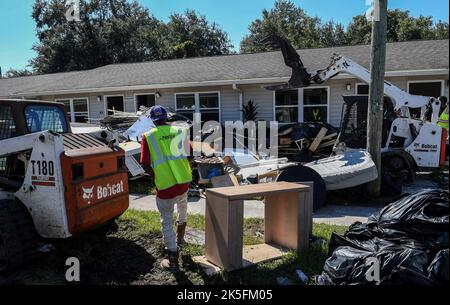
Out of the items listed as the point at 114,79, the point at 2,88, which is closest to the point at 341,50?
the point at 114,79

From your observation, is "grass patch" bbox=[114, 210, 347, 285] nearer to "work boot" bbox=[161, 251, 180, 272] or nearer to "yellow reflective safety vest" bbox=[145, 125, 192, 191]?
"work boot" bbox=[161, 251, 180, 272]

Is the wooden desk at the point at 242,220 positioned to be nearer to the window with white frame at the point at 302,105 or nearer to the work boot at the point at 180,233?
the work boot at the point at 180,233

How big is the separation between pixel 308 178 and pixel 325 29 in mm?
41272

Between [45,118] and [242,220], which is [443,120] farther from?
[45,118]

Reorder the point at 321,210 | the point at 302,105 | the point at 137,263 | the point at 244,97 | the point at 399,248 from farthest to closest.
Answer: the point at 244,97, the point at 302,105, the point at 321,210, the point at 137,263, the point at 399,248

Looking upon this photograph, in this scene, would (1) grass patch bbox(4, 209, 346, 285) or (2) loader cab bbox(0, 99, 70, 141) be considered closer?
(1) grass patch bbox(4, 209, 346, 285)

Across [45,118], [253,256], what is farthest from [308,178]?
[45,118]

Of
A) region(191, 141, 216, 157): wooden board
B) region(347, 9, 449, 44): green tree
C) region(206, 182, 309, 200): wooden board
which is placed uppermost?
region(347, 9, 449, 44): green tree

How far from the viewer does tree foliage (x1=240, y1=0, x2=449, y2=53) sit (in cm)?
3612

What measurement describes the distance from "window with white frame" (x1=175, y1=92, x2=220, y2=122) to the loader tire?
38.2 ft

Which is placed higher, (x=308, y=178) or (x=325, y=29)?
(x=325, y=29)

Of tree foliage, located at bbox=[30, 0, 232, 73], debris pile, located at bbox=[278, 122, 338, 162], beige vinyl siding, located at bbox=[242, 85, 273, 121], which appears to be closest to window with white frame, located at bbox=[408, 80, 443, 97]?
debris pile, located at bbox=[278, 122, 338, 162]

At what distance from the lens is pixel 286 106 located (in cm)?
1486

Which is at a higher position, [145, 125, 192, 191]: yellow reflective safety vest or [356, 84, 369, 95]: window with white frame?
[356, 84, 369, 95]: window with white frame
